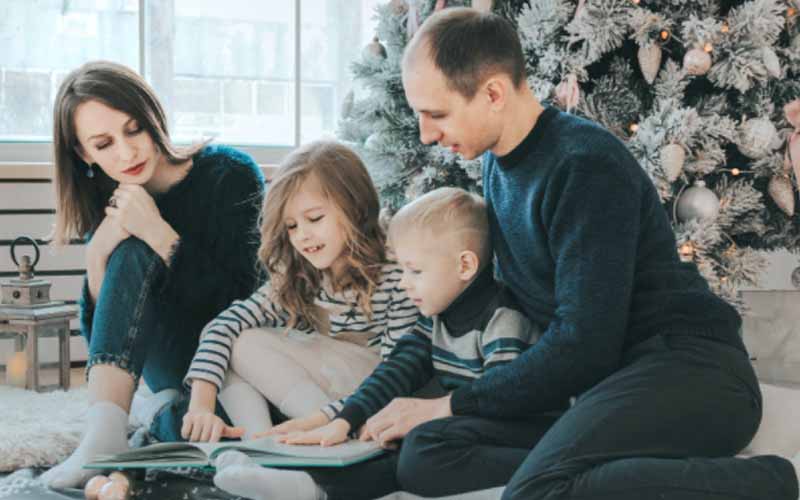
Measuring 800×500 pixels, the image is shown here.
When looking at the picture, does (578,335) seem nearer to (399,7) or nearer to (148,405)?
(148,405)

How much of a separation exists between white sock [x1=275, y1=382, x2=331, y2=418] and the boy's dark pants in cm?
21

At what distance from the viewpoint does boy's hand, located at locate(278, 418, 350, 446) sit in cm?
148

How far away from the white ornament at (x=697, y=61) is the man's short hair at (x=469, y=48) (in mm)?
722

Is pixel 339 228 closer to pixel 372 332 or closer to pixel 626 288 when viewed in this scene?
pixel 372 332

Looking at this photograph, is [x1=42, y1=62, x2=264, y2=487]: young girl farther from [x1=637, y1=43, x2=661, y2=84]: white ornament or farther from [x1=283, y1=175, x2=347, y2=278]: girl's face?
[x1=637, y1=43, x2=661, y2=84]: white ornament

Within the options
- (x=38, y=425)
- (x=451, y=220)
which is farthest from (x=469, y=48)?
(x=38, y=425)

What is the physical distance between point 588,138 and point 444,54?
0.75 feet

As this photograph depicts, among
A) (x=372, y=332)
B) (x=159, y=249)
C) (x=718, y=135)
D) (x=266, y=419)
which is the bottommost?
(x=266, y=419)

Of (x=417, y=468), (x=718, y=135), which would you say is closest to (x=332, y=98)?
(x=718, y=135)

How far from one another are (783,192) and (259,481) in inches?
53.9

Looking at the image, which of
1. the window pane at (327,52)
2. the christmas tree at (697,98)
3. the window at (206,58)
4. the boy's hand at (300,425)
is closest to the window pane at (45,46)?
the window at (206,58)

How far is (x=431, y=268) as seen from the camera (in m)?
1.56

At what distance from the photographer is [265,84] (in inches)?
132

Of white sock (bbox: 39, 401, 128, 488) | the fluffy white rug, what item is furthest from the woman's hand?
the fluffy white rug
